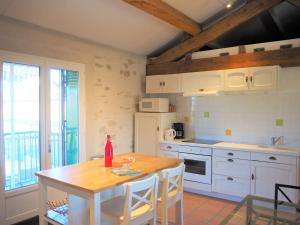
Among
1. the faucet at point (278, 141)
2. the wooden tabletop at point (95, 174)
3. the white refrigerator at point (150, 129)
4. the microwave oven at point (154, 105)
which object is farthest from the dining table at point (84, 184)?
the faucet at point (278, 141)

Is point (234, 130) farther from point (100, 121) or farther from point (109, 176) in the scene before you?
point (109, 176)

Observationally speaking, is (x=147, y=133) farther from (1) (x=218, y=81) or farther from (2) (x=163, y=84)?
(1) (x=218, y=81)

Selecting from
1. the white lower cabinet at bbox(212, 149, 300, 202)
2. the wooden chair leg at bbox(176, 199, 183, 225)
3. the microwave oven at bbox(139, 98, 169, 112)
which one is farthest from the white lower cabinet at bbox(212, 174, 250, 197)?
the microwave oven at bbox(139, 98, 169, 112)

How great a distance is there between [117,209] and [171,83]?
8.90 feet

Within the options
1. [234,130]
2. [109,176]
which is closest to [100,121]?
[109,176]

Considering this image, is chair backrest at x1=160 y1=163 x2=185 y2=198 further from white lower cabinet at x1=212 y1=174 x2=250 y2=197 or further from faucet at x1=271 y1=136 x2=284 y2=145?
faucet at x1=271 y1=136 x2=284 y2=145

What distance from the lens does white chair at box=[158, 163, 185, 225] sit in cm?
228

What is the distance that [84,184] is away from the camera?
187 centimetres

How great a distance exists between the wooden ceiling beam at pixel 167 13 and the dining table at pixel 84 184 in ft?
6.08

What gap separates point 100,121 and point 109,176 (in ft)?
6.34

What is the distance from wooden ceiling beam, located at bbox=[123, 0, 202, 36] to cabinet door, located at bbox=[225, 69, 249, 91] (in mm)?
904

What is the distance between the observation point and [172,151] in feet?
13.8

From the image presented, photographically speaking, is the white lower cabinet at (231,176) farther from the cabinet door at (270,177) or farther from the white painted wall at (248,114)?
the white painted wall at (248,114)

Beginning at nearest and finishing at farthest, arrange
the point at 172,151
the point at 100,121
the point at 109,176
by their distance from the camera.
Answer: the point at 109,176, the point at 100,121, the point at 172,151
